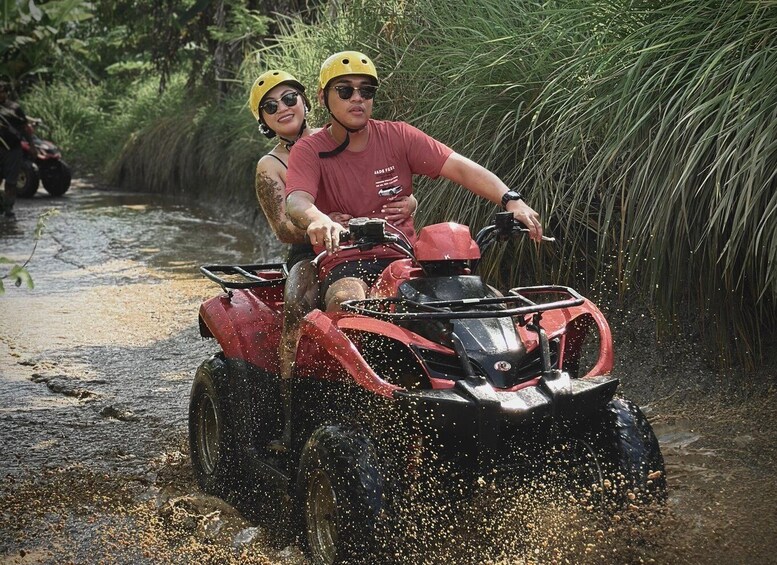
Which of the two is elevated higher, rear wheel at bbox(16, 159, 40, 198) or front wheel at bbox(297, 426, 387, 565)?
front wheel at bbox(297, 426, 387, 565)

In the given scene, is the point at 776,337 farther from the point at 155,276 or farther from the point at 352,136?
the point at 155,276

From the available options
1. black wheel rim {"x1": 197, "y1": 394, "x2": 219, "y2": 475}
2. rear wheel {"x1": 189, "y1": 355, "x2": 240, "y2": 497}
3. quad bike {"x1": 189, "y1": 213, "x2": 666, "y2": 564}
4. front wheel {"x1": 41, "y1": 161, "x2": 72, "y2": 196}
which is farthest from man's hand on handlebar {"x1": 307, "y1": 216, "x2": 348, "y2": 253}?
front wheel {"x1": 41, "y1": 161, "x2": 72, "y2": 196}

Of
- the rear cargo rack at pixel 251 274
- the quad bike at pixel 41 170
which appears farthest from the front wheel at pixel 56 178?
the rear cargo rack at pixel 251 274

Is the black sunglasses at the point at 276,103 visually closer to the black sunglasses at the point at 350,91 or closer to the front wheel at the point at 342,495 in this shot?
the black sunglasses at the point at 350,91

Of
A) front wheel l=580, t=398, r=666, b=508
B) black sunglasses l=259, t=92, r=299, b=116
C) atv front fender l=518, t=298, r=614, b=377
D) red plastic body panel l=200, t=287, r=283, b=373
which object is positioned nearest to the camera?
front wheel l=580, t=398, r=666, b=508

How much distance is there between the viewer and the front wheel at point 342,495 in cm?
368

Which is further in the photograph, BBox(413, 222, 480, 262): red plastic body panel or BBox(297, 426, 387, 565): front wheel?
BBox(413, 222, 480, 262): red plastic body panel

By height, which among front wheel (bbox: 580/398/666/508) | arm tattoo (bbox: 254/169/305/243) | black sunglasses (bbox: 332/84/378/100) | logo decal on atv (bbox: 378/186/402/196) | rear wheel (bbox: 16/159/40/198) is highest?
black sunglasses (bbox: 332/84/378/100)

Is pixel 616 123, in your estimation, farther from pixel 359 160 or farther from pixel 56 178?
pixel 56 178

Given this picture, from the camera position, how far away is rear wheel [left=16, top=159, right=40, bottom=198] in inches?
742

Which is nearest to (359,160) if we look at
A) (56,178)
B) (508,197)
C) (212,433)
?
(508,197)

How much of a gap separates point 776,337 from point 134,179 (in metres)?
16.5

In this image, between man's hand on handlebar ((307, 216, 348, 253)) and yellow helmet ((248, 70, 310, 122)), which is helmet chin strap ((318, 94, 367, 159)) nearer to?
man's hand on handlebar ((307, 216, 348, 253))

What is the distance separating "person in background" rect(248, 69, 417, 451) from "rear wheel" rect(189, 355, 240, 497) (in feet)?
1.63
